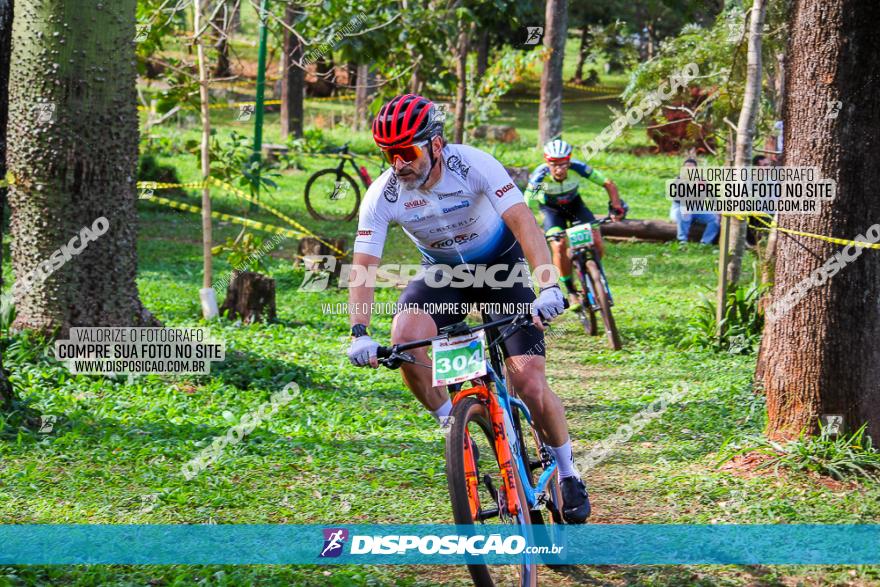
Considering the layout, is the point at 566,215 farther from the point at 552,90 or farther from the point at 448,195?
the point at 552,90

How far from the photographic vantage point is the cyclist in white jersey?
4.69 m

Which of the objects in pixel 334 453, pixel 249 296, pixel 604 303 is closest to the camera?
pixel 334 453

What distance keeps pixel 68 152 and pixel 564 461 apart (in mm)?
4667

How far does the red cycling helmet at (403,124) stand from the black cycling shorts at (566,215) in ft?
21.6

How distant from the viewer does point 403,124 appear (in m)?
4.57

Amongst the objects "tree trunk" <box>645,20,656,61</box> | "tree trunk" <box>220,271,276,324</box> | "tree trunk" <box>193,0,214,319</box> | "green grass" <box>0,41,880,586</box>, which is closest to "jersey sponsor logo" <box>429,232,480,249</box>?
"green grass" <box>0,41,880,586</box>

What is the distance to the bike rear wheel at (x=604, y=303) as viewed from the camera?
10.5m

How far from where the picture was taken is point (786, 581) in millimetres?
4875

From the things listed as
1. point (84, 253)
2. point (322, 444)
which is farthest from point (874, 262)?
point (84, 253)

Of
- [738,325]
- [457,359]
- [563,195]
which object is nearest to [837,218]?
[457,359]

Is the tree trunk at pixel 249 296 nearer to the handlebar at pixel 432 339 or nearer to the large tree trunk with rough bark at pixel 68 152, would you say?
the large tree trunk with rough bark at pixel 68 152

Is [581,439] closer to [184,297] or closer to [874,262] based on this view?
[874,262]

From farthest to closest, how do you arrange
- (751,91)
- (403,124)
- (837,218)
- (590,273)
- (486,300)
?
(590,273), (751,91), (837,218), (486,300), (403,124)

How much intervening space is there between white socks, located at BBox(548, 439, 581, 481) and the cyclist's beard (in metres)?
1.47
